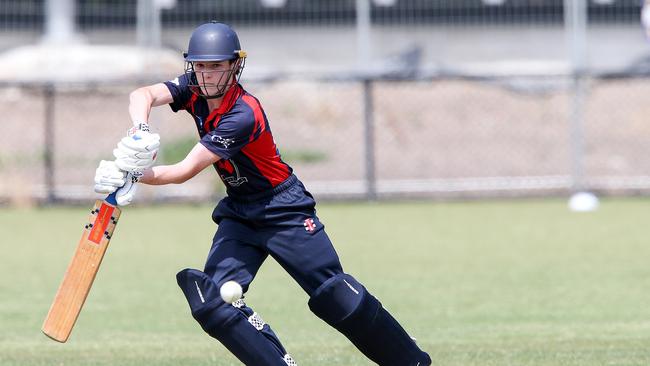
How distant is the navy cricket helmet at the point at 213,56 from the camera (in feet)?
17.6

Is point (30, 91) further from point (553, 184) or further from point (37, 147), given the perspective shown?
point (553, 184)

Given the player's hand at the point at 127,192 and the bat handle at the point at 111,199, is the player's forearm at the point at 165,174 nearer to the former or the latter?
the player's hand at the point at 127,192

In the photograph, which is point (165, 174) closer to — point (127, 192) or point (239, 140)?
point (127, 192)

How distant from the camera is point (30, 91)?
1747 centimetres

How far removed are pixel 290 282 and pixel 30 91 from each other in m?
8.51

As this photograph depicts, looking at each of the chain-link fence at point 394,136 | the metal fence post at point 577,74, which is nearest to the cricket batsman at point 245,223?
the chain-link fence at point 394,136

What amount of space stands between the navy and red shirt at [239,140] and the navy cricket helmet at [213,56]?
95mm

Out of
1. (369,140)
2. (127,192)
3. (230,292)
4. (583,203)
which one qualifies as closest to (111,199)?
(127,192)

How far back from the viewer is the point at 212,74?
5.39m

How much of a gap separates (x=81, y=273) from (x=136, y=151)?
71cm

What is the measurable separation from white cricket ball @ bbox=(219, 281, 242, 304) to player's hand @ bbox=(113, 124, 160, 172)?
0.61 meters

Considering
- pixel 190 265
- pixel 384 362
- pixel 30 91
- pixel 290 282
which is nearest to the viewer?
pixel 384 362

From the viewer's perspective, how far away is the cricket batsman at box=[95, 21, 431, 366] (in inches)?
208

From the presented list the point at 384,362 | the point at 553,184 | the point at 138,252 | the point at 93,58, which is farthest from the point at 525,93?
the point at 384,362
